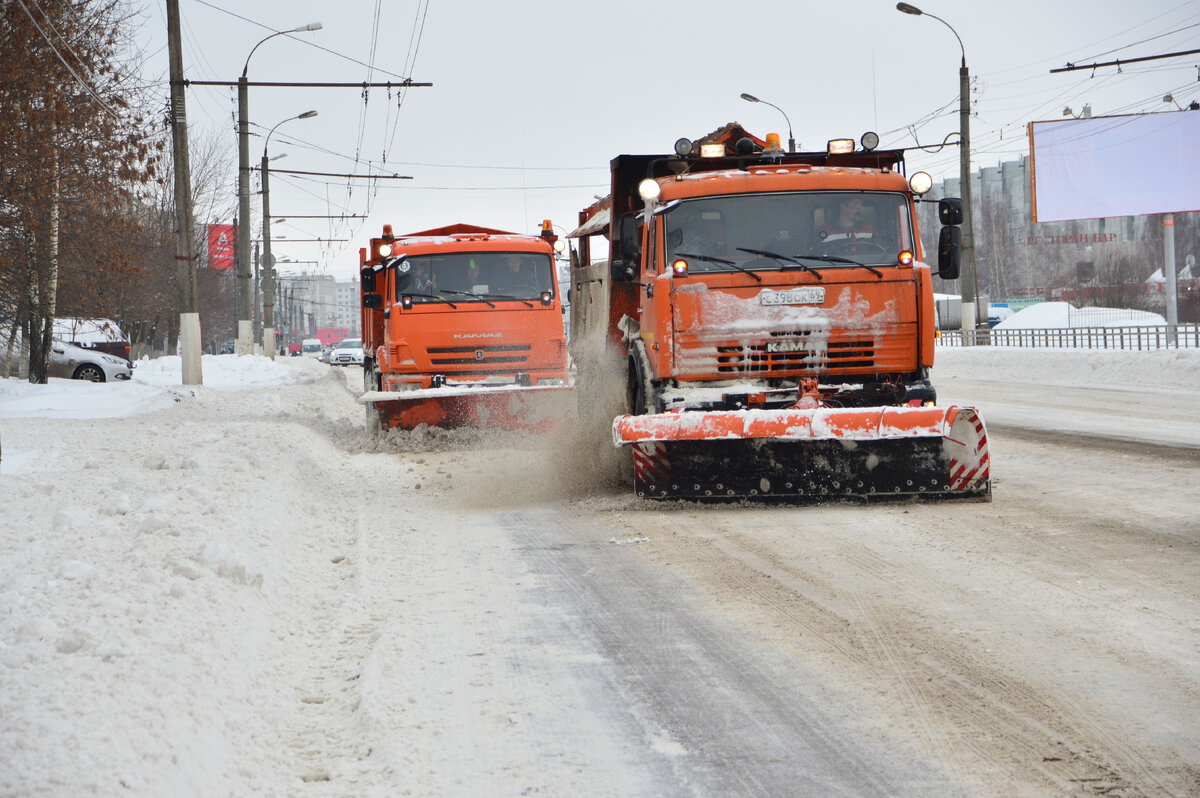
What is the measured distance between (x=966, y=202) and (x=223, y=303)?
44359 millimetres

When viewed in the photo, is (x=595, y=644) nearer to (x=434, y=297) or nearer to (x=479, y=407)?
(x=479, y=407)

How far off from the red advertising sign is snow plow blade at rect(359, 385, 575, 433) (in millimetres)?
40540

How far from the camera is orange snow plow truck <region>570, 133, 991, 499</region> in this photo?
8242mm

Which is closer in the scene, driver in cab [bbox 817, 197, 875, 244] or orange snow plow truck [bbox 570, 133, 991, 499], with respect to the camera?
orange snow plow truck [bbox 570, 133, 991, 499]

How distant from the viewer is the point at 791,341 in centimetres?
880

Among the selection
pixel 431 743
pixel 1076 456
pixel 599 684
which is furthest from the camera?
pixel 1076 456

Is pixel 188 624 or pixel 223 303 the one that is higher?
pixel 223 303

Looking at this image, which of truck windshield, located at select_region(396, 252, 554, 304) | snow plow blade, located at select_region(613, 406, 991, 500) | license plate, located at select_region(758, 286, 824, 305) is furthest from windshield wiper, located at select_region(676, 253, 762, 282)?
truck windshield, located at select_region(396, 252, 554, 304)

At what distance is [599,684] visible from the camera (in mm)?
4414

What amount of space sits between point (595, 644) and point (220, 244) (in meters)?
52.0

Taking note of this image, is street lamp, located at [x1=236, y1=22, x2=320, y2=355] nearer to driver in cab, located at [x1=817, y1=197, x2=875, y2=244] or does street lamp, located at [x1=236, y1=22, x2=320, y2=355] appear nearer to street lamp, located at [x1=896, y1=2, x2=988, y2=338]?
street lamp, located at [x1=896, y1=2, x2=988, y2=338]

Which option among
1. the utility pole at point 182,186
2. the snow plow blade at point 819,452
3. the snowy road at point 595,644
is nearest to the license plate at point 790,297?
the snow plow blade at point 819,452

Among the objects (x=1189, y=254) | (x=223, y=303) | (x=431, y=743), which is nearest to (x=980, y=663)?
(x=431, y=743)

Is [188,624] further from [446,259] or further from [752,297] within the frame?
[446,259]
